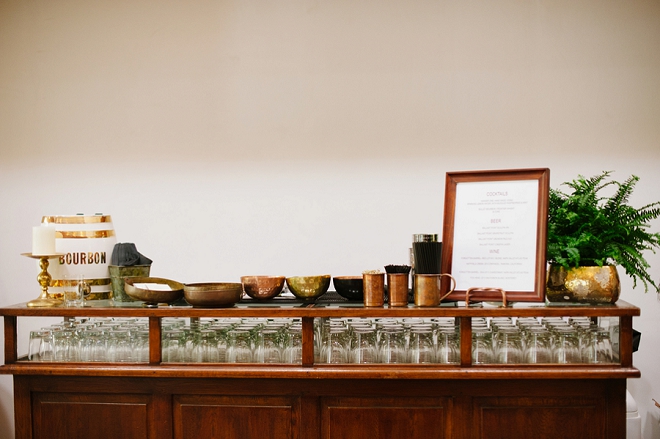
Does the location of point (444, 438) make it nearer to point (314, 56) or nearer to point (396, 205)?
point (396, 205)

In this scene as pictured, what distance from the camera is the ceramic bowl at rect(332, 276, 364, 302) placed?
7.55 ft

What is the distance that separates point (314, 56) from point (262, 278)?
203 centimetres

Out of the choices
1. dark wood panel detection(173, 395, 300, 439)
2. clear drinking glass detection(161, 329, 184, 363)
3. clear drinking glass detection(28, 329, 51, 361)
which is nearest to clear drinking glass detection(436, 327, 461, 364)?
dark wood panel detection(173, 395, 300, 439)

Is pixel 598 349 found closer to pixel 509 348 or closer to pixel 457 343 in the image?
pixel 509 348

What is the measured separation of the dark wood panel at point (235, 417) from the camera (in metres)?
2.23

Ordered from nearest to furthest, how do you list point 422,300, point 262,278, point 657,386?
point 422,300, point 262,278, point 657,386

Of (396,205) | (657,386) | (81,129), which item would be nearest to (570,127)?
(396,205)

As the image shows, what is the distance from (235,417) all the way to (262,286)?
0.54 meters

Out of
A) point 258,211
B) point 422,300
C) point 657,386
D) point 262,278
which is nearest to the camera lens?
point 422,300

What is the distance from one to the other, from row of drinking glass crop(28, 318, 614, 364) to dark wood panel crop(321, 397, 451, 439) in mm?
164

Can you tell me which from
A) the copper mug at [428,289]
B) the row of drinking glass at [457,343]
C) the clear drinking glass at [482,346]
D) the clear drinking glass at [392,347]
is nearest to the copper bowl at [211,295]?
the row of drinking glass at [457,343]

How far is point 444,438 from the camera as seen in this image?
218cm

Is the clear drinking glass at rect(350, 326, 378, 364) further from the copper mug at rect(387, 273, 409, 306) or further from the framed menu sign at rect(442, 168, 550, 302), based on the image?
the framed menu sign at rect(442, 168, 550, 302)

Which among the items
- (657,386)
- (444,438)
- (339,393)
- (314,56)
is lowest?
(657,386)
